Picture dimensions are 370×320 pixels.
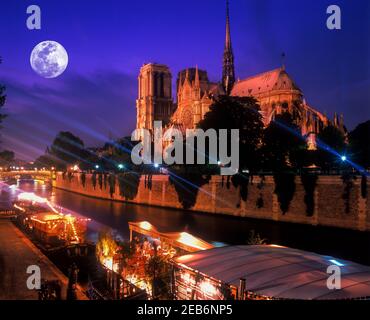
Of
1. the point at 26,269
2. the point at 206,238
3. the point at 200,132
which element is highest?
the point at 200,132

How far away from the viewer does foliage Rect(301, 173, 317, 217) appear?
31.8 meters

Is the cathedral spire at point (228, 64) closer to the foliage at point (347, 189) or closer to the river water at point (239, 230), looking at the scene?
the river water at point (239, 230)

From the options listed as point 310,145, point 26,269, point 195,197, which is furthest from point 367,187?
point 310,145

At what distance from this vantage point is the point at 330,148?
52250 mm

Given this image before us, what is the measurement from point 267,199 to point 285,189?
2.28 meters

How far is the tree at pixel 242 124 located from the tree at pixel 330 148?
28.9 feet

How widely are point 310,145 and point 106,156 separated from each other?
132 ft

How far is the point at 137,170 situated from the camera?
205 ft

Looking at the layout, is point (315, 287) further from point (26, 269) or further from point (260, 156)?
point (260, 156)

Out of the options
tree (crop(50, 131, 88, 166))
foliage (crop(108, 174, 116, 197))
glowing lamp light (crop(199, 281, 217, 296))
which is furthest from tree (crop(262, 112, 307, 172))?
tree (crop(50, 131, 88, 166))

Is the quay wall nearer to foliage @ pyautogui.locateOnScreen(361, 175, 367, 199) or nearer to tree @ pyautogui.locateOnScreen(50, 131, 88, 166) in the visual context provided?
foliage @ pyautogui.locateOnScreen(361, 175, 367, 199)

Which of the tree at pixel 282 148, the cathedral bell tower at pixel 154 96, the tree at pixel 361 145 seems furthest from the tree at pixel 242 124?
the cathedral bell tower at pixel 154 96

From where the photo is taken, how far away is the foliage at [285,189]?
111ft

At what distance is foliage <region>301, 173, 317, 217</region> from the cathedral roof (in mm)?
47081
